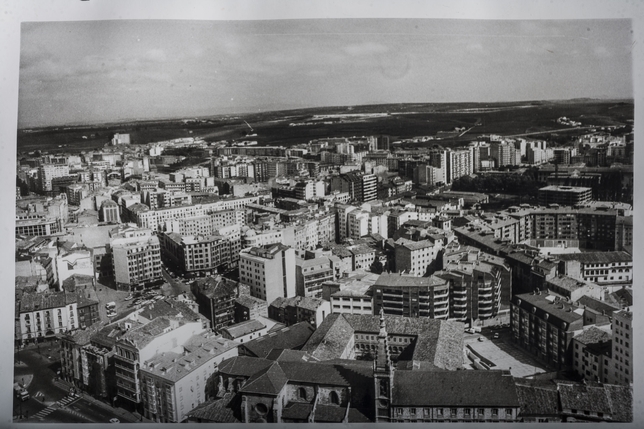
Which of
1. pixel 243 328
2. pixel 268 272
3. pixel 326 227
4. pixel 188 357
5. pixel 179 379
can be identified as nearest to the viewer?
pixel 179 379

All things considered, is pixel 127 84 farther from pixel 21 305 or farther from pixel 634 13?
pixel 634 13

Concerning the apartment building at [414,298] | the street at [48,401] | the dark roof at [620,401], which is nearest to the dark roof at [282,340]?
the apartment building at [414,298]

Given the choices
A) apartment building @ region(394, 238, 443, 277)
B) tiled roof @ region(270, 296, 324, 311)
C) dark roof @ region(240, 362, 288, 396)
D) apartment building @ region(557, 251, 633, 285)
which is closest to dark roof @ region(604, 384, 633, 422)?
apartment building @ region(557, 251, 633, 285)

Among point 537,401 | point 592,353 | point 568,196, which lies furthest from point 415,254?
point 537,401

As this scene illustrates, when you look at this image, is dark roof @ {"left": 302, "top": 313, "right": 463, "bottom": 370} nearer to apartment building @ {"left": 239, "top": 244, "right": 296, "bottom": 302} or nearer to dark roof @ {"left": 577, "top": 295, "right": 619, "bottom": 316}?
apartment building @ {"left": 239, "top": 244, "right": 296, "bottom": 302}

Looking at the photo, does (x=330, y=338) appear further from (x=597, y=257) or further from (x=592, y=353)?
(x=597, y=257)

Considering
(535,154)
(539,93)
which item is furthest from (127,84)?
(535,154)

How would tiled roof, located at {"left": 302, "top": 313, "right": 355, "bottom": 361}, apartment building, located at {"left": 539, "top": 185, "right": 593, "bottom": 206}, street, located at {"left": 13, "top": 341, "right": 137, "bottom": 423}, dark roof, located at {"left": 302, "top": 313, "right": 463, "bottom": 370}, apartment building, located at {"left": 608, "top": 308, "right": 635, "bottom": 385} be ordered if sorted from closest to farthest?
apartment building, located at {"left": 608, "top": 308, "right": 635, "bottom": 385} < street, located at {"left": 13, "top": 341, "right": 137, "bottom": 423} < dark roof, located at {"left": 302, "top": 313, "right": 463, "bottom": 370} < tiled roof, located at {"left": 302, "top": 313, "right": 355, "bottom": 361} < apartment building, located at {"left": 539, "top": 185, "right": 593, "bottom": 206}

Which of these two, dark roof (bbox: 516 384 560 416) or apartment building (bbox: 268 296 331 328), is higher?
apartment building (bbox: 268 296 331 328)
